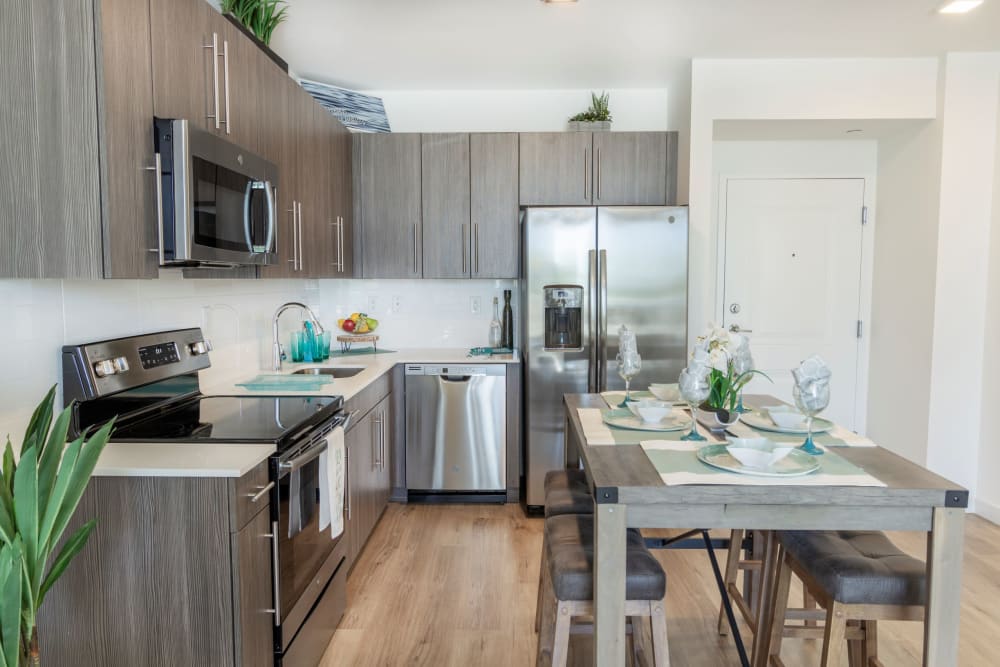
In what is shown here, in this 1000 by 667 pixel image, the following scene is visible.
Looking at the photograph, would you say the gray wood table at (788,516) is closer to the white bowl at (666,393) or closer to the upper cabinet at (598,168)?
the white bowl at (666,393)

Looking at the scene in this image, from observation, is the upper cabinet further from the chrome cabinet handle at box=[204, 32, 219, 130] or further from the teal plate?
the teal plate

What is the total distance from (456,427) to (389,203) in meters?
1.43

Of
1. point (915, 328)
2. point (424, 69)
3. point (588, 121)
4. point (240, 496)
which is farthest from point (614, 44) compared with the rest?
point (240, 496)

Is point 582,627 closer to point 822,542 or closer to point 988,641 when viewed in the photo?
point 822,542

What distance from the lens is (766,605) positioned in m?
2.02

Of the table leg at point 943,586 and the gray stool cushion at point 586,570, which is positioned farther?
the gray stool cushion at point 586,570

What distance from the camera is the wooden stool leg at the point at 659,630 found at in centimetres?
169

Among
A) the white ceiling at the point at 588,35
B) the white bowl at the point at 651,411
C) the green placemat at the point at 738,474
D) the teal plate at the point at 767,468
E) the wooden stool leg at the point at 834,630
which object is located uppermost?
the white ceiling at the point at 588,35

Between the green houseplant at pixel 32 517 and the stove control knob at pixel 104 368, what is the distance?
2.15 feet

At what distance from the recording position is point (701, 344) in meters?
2.06

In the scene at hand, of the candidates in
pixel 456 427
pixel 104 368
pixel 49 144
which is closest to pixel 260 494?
pixel 104 368

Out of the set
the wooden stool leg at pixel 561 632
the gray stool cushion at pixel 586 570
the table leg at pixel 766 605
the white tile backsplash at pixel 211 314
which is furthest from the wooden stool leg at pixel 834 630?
the white tile backsplash at pixel 211 314

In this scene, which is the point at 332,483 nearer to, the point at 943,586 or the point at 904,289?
the point at 943,586

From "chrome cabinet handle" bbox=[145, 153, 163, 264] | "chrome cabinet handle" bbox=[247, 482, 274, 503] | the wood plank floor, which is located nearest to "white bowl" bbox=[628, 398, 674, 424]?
the wood plank floor
